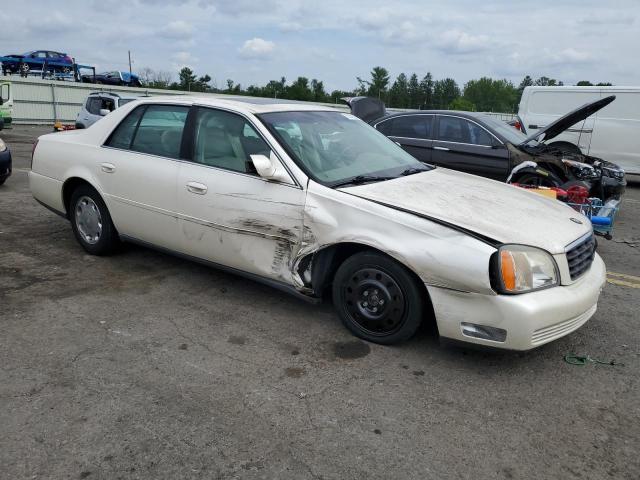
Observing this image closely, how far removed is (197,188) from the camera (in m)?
4.14

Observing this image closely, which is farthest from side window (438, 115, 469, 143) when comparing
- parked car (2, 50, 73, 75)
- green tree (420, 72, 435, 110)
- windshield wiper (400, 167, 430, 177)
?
green tree (420, 72, 435, 110)

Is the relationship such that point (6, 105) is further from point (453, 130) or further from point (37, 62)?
point (453, 130)

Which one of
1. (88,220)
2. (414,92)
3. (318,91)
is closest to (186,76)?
(318,91)

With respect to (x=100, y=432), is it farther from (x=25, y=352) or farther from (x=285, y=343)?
(x=285, y=343)

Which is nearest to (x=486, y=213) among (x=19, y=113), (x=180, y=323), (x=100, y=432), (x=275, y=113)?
(x=275, y=113)

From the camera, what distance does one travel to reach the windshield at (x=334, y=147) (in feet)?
12.7

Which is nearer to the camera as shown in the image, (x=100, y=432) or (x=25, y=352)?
(x=100, y=432)

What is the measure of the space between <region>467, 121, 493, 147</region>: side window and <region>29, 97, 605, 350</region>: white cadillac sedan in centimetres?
402

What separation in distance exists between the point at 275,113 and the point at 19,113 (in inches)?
942

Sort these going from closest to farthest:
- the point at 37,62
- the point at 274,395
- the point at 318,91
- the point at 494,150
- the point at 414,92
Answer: the point at 274,395 < the point at 494,150 < the point at 37,62 < the point at 318,91 < the point at 414,92

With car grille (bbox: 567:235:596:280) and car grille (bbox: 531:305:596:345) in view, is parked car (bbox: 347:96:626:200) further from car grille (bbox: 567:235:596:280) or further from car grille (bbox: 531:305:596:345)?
car grille (bbox: 531:305:596:345)

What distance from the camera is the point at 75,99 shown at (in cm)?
2591

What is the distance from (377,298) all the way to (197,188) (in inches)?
64.9

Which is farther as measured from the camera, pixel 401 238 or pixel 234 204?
pixel 234 204
